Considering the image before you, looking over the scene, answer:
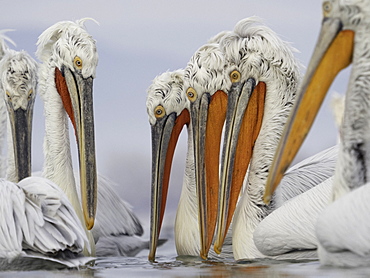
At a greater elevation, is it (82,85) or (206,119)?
(82,85)

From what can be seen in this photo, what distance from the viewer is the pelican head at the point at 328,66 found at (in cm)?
446

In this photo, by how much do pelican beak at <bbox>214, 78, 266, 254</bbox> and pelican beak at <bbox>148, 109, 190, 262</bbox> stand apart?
77cm

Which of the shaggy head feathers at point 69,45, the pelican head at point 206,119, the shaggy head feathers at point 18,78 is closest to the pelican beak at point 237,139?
the pelican head at point 206,119

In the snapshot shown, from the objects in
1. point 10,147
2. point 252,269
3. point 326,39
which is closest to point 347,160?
point 326,39

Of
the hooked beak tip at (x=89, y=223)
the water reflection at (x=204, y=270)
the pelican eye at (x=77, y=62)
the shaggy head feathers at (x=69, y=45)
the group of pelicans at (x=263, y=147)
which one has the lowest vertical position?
the water reflection at (x=204, y=270)

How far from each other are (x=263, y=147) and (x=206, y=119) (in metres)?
0.51

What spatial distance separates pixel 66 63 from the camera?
6.64 meters

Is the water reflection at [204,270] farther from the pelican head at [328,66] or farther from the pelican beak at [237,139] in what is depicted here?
the pelican head at [328,66]

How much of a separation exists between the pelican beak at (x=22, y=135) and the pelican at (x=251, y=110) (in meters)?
1.56

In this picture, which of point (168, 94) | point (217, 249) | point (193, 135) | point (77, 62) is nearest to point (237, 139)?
point (193, 135)

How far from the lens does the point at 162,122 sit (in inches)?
272

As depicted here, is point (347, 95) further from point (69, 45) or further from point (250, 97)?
point (69, 45)

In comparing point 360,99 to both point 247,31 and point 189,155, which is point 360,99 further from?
point 189,155

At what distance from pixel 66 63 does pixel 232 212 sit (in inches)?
61.4
